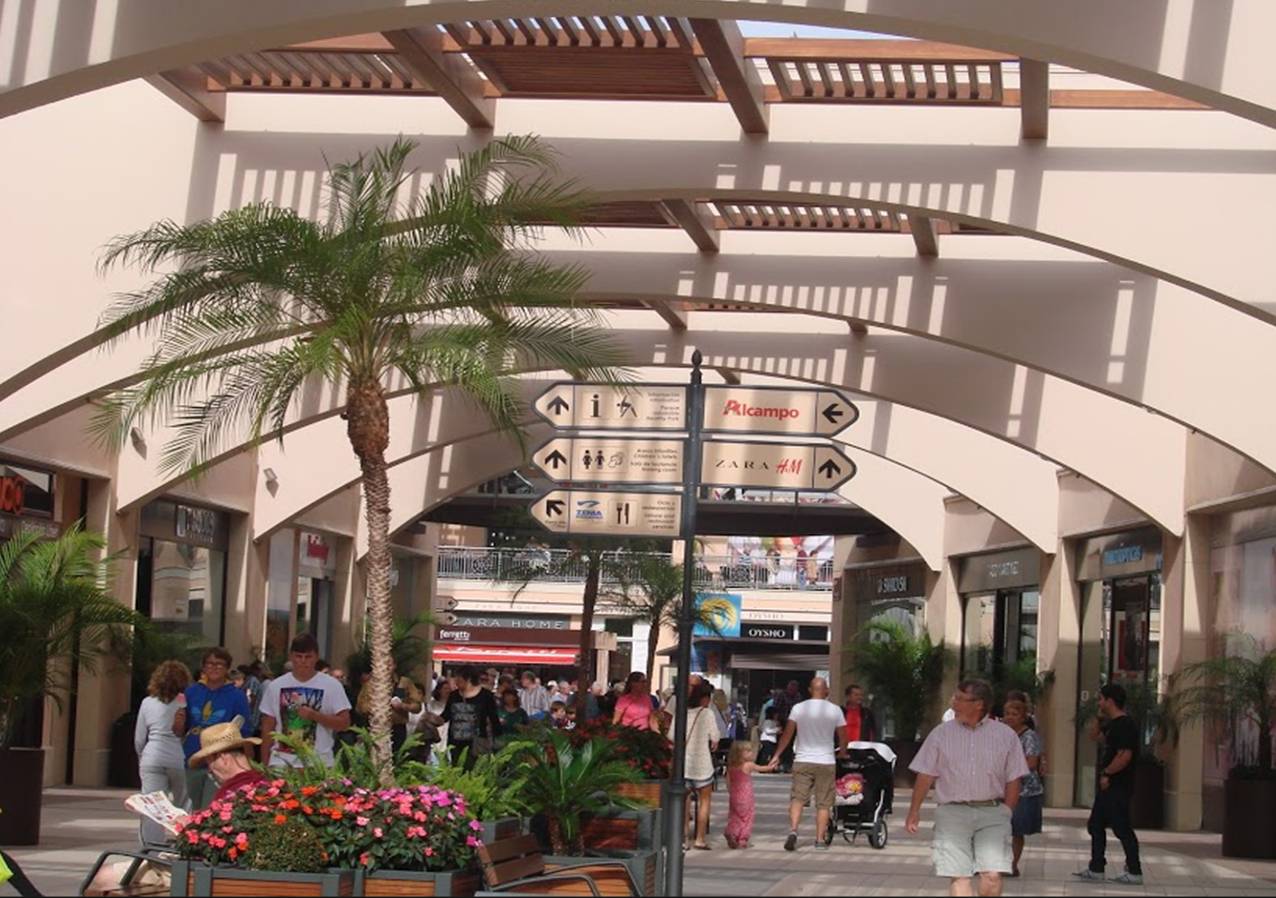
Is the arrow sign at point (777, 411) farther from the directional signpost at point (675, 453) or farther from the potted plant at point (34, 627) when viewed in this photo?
the potted plant at point (34, 627)

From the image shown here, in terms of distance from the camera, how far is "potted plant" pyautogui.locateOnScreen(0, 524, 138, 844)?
17.1 meters

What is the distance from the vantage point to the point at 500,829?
1126 centimetres

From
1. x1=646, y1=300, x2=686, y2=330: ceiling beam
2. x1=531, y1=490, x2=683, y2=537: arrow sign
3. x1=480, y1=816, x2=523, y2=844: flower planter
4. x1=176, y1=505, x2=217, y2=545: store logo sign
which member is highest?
x1=646, y1=300, x2=686, y2=330: ceiling beam

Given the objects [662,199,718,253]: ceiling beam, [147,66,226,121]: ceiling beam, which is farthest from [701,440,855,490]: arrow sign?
[662,199,718,253]: ceiling beam

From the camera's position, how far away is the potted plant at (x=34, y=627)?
56.0ft

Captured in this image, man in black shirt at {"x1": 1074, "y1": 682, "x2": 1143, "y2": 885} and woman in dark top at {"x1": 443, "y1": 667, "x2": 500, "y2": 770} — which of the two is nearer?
man in black shirt at {"x1": 1074, "y1": 682, "x2": 1143, "y2": 885}

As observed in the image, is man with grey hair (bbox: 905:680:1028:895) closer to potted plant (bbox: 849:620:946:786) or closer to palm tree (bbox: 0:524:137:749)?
palm tree (bbox: 0:524:137:749)

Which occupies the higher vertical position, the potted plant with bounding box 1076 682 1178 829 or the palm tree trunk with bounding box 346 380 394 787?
the palm tree trunk with bounding box 346 380 394 787

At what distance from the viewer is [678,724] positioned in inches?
465

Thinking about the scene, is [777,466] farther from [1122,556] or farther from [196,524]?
[196,524]

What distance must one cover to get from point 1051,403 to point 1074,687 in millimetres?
6901

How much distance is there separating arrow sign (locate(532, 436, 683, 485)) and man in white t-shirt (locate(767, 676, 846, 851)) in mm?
9149

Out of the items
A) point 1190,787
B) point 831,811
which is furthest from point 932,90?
point 1190,787

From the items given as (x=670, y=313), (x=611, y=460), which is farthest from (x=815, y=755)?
(x=611, y=460)
